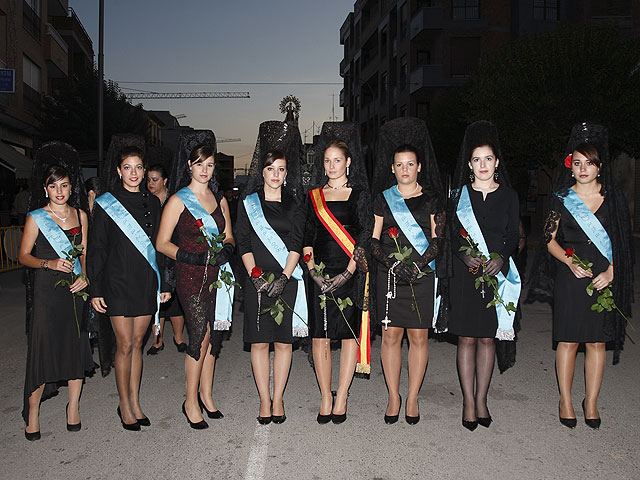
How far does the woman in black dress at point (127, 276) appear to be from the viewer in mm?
4242

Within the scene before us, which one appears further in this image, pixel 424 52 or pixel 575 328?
pixel 424 52

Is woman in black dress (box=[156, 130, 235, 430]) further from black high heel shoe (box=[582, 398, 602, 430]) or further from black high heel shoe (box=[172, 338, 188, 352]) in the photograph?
black high heel shoe (box=[582, 398, 602, 430])

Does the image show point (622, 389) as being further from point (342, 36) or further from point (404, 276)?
point (342, 36)

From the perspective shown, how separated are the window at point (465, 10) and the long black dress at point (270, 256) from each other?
32.4m

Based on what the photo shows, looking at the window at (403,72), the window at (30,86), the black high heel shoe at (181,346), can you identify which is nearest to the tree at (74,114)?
the window at (30,86)

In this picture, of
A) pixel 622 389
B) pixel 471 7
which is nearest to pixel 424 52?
pixel 471 7

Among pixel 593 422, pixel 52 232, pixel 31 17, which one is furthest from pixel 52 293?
pixel 31 17

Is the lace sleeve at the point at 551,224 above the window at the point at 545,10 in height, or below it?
below

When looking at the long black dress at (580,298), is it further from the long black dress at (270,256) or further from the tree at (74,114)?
the tree at (74,114)

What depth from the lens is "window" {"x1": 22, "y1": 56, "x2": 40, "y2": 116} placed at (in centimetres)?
2573

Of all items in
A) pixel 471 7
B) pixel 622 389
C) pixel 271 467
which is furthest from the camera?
pixel 471 7

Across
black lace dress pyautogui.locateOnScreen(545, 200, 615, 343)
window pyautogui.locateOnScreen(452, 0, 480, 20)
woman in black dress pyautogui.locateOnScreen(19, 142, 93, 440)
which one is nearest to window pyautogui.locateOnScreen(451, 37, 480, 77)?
window pyautogui.locateOnScreen(452, 0, 480, 20)

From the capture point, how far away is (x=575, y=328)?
14.4ft

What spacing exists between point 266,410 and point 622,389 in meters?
3.24
